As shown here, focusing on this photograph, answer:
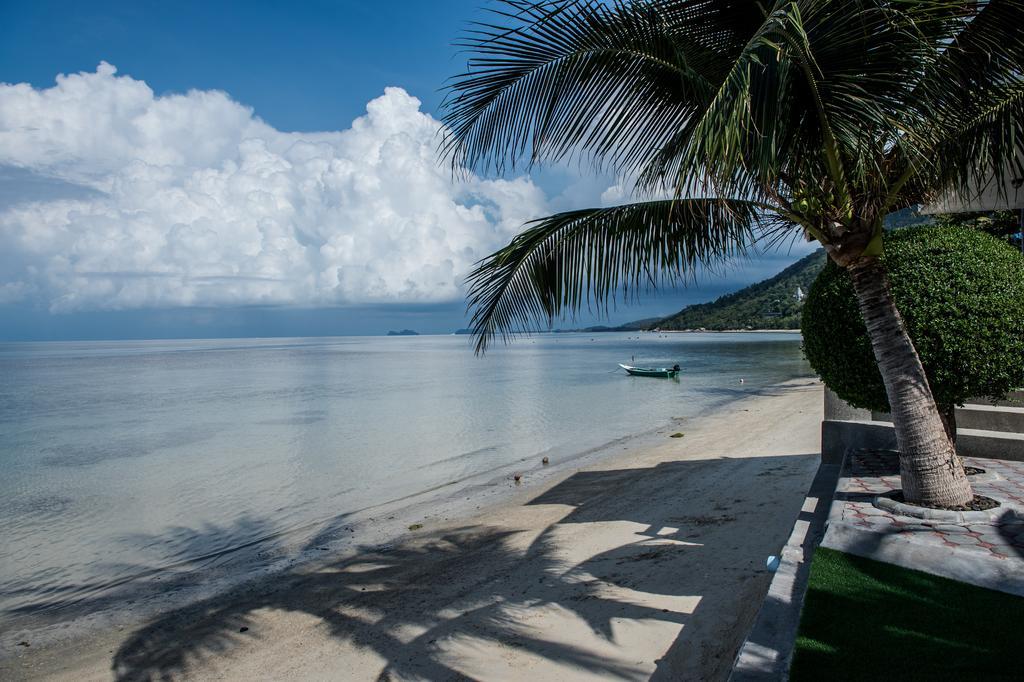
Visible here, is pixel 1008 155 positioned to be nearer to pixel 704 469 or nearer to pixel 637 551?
pixel 637 551

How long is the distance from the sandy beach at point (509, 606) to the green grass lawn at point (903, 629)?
0.98 meters

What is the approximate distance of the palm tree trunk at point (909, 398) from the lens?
15.6 ft

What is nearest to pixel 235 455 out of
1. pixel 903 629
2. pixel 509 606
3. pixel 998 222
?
pixel 509 606

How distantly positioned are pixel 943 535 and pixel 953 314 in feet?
6.87

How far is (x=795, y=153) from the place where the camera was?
4.28m

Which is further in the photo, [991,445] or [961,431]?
[961,431]

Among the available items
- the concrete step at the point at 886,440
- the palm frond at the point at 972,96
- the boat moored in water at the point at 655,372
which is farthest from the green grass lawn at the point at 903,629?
the boat moored in water at the point at 655,372

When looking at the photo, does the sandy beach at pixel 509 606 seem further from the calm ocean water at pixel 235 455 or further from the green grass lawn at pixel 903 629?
the calm ocean water at pixel 235 455

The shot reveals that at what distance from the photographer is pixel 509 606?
5.68 metres

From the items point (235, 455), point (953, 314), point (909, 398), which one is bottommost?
point (235, 455)

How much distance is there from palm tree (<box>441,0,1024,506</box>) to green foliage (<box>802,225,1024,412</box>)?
548 mm

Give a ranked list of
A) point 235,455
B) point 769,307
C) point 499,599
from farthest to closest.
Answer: point 769,307 → point 235,455 → point 499,599

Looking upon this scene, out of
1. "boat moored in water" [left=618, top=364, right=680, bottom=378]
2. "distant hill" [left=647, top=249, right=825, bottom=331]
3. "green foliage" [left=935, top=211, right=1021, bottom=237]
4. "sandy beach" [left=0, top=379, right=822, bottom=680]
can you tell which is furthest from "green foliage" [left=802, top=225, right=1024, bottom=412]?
"distant hill" [left=647, top=249, right=825, bottom=331]

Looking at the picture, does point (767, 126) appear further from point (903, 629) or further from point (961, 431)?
point (961, 431)
